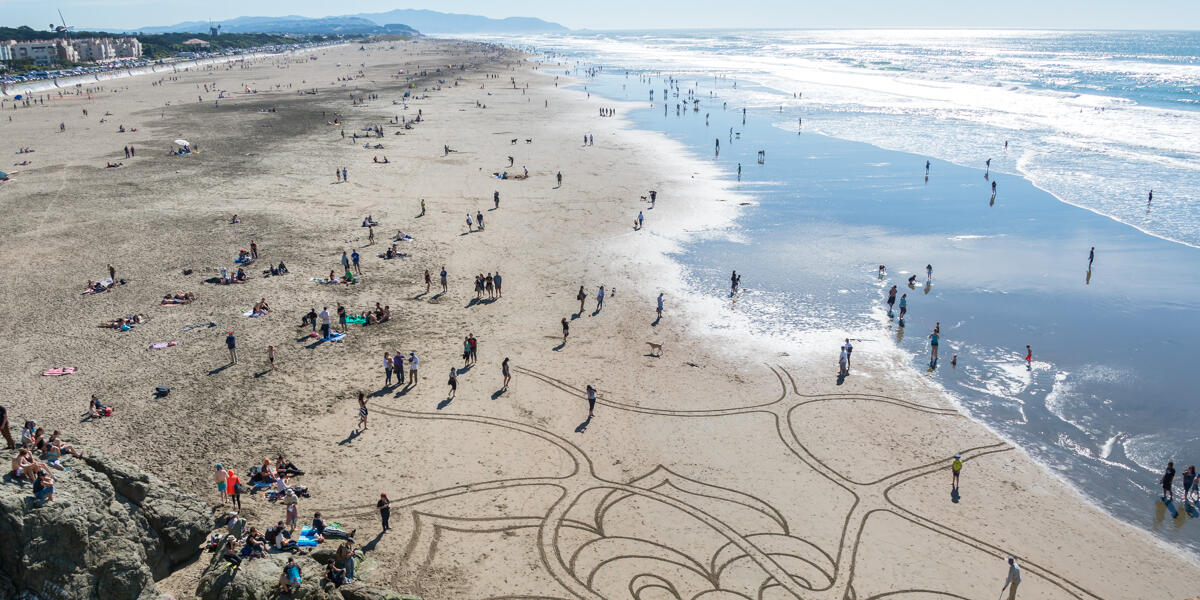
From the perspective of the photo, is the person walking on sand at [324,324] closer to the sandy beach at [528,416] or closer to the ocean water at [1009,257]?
the sandy beach at [528,416]

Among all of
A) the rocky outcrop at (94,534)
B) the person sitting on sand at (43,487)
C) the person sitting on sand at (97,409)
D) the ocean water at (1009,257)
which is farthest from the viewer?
the ocean water at (1009,257)

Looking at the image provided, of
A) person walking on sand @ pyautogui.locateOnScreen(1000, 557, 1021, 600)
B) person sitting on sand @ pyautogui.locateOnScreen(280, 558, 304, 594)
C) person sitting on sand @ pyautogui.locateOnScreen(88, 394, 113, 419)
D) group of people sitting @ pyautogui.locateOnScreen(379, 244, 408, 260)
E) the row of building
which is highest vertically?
the row of building

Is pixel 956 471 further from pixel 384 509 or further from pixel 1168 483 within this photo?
pixel 384 509

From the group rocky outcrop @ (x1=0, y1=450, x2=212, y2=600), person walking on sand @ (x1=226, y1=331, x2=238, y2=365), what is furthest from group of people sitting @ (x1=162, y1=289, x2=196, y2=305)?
rocky outcrop @ (x1=0, y1=450, x2=212, y2=600)

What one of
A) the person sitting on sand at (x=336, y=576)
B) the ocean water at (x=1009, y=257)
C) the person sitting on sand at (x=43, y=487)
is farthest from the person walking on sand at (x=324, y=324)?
the ocean water at (x=1009, y=257)

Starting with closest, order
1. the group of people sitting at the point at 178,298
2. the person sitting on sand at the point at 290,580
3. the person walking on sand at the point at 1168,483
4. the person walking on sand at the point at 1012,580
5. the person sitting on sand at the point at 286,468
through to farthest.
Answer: the person sitting on sand at the point at 290,580, the person walking on sand at the point at 1012,580, the person walking on sand at the point at 1168,483, the person sitting on sand at the point at 286,468, the group of people sitting at the point at 178,298

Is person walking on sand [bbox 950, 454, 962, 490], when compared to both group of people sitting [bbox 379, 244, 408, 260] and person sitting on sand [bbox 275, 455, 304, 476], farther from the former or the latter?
group of people sitting [bbox 379, 244, 408, 260]

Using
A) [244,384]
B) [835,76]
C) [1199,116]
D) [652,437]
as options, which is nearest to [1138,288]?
[652,437]
